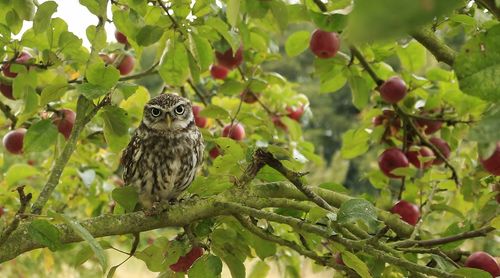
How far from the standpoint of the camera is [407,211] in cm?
146

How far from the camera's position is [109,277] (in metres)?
1.13

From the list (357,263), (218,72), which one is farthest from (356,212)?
(218,72)

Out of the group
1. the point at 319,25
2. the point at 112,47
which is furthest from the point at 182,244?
the point at 112,47

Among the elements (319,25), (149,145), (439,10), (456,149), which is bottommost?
(456,149)

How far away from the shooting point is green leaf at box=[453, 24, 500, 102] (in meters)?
0.48

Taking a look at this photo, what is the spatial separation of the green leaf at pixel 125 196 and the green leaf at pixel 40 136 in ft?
0.84

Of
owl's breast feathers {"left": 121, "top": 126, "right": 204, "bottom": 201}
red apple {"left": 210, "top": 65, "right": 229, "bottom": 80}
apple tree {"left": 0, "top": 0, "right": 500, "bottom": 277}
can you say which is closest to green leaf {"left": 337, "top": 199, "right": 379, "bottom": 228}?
apple tree {"left": 0, "top": 0, "right": 500, "bottom": 277}

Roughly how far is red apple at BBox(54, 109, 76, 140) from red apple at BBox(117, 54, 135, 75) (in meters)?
0.28

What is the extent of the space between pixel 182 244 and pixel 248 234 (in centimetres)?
12

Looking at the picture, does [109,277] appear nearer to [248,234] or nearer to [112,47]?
[248,234]

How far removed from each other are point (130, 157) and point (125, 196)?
0.52 meters

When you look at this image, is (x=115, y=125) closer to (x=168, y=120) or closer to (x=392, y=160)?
(x=168, y=120)

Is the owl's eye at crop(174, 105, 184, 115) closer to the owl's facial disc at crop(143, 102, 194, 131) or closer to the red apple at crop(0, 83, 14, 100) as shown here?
the owl's facial disc at crop(143, 102, 194, 131)

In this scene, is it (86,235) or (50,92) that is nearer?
(86,235)
